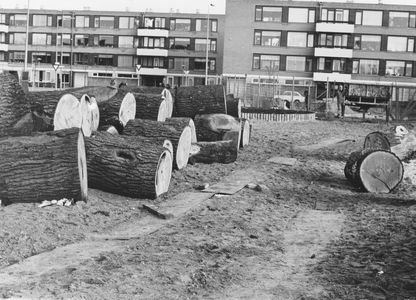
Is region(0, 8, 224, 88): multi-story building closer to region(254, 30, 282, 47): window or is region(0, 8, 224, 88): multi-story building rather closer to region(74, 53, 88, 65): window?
region(74, 53, 88, 65): window

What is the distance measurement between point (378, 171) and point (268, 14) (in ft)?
179

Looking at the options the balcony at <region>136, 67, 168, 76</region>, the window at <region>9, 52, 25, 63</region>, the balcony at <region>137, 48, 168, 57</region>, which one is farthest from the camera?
the window at <region>9, 52, 25, 63</region>

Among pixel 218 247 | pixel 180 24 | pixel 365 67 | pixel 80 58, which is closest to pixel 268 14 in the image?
pixel 365 67

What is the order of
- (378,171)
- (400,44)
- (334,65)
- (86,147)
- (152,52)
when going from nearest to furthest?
(86,147) < (378,171) < (400,44) < (334,65) < (152,52)

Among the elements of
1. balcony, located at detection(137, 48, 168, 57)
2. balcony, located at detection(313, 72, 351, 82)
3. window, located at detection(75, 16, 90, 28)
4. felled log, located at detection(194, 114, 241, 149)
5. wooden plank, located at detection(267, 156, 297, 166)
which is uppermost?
window, located at detection(75, 16, 90, 28)

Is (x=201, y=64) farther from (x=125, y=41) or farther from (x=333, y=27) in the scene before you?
(x=333, y=27)

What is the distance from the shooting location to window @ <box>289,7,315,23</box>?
65.4 meters

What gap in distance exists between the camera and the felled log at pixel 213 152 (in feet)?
46.3

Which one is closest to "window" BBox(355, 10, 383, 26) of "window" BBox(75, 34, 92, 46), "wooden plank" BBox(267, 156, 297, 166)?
"window" BBox(75, 34, 92, 46)

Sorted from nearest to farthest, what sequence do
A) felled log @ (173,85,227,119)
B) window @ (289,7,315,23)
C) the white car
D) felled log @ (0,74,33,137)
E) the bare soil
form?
the bare soil → felled log @ (0,74,33,137) → felled log @ (173,85,227,119) → the white car → window @ (289,7,315,23)

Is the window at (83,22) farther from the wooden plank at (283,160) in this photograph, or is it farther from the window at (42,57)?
the wooden plank at (283,160)

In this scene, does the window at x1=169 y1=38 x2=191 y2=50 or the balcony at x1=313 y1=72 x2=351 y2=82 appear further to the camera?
the window at x1=169 y1=38 x2=191 y2=50

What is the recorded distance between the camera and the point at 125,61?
77.3 metres

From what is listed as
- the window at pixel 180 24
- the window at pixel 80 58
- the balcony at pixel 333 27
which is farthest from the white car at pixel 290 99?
the window at pixel 80 58
